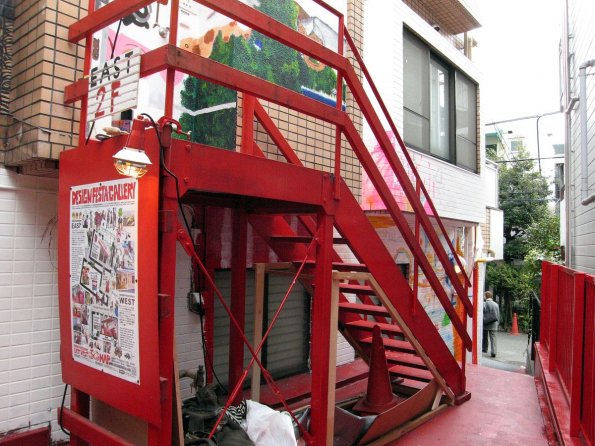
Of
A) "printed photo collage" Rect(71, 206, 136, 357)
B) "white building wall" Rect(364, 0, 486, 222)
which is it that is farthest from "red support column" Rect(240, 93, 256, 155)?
"white building wall" Rect(364, 0, 486, 222)

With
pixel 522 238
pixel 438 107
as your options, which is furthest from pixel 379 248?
pixel 522 238

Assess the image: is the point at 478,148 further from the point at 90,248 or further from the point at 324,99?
the point at 90,248

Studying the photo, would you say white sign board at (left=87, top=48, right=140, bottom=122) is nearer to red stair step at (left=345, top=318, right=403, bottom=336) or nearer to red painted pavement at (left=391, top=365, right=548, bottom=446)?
red stair step at (left=345, top=318, right=403, bottom=336)

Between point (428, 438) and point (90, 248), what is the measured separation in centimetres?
366

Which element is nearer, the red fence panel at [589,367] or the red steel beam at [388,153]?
the red fence panel at [589,367]

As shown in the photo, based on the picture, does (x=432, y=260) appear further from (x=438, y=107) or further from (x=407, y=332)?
(x=407, y=332)

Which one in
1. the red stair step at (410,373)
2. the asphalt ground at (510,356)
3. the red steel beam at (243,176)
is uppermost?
the red steel beam at (243,176)

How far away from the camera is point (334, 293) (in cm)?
361

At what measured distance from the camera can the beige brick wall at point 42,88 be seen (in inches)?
133

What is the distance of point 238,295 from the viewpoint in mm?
4367

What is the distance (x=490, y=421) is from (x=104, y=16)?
521 centimetres

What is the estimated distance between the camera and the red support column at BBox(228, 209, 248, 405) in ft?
14.2

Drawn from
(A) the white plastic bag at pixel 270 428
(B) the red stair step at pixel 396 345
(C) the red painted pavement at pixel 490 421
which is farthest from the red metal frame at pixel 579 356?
(A) the white plastic bag at pixel 270 428

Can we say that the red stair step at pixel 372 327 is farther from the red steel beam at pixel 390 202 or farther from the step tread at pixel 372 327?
the red steel beam at pixel 390 202
